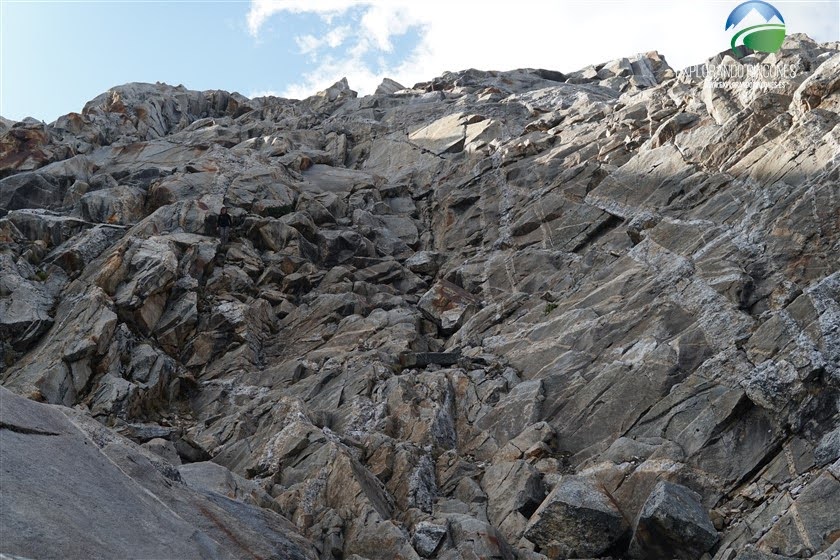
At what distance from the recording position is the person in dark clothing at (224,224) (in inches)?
1307

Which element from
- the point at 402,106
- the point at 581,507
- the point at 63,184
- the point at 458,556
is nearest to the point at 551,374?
the point at 581,507

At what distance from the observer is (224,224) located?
33.7 metres

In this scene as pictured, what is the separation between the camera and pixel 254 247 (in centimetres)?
3331

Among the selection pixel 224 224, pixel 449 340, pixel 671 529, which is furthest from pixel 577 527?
pixel 224 224

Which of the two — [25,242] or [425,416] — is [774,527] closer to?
[425,416]

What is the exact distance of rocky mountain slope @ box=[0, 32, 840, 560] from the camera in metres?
15.2

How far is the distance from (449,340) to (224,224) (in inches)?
490

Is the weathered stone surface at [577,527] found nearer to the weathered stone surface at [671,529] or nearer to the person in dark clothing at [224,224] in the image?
the weathered stone surface at [671,529]

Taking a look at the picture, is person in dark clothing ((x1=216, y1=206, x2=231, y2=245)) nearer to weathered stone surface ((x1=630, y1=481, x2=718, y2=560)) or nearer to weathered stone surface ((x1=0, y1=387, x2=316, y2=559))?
weathered stone surface ((x1=0, y1=387, x2=316, y2=559))

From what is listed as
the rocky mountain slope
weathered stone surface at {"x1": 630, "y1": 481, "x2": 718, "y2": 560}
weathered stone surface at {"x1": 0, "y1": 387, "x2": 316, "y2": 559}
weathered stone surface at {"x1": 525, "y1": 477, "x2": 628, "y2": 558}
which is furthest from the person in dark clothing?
weathered stone surface at {"x1": 630, "y1": 481, "x2": 718, "y2": 560}

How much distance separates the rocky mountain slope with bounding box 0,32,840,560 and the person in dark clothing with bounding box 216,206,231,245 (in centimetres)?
45

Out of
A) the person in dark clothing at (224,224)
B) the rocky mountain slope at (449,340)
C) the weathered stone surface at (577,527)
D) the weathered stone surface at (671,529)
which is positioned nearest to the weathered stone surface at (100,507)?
the rocky mountain slope at (449,340)

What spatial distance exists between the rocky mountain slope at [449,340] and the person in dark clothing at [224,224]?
0.45 m

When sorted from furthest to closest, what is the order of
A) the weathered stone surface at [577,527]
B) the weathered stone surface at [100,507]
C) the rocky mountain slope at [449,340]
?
the weathered stone surface at [577,527], the rocky mountain slope at [449,340], the weathered stone surface at [100,507]
